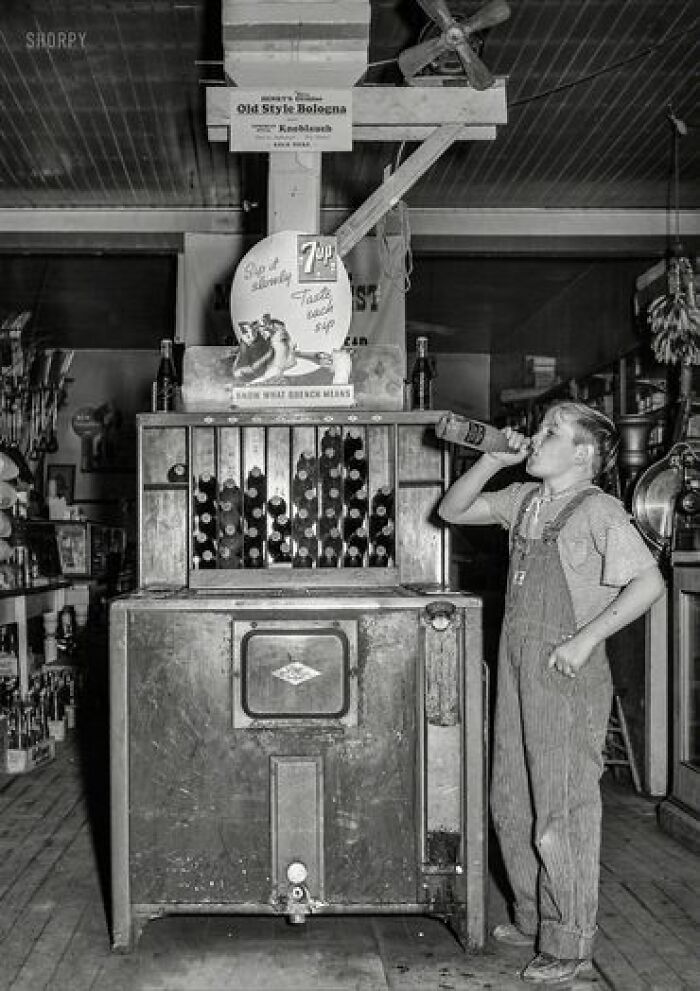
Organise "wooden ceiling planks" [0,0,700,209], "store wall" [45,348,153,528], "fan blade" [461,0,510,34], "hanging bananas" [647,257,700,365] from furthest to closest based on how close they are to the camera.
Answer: "store wall" [45,348,153,528]
"hanging bananas" [647,257,700,365]
"wooden ceiling planks" [0,0,700,209]
"fan blade" [461,0,510,34]

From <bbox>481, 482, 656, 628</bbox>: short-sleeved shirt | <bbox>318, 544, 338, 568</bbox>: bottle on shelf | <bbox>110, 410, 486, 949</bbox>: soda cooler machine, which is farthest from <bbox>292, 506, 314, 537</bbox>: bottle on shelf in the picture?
<bbox>481, 482, 656, 628</bbox>: short-sleeved shirt

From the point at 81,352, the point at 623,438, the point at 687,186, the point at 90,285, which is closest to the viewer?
the point at 623,438

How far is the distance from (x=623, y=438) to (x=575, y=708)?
3.27 meters

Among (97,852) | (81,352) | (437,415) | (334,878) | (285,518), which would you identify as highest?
(81,352)

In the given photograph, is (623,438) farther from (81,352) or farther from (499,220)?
(81,352)

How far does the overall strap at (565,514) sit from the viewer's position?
9.96ft

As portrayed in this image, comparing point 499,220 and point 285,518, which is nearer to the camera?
point 285,518

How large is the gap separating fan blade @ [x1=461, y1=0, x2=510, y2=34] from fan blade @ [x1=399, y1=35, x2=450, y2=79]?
12 centimetres

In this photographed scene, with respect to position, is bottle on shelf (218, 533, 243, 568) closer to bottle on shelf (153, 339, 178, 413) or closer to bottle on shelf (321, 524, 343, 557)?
bottle on shelf (321, 524, 343, 557)

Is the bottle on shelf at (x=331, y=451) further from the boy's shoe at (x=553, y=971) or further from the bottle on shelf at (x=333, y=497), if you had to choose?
the boy's shoe at (x=553, y=971)

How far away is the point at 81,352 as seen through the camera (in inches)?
A: 487

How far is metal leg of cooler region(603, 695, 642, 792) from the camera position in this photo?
17.7 feet

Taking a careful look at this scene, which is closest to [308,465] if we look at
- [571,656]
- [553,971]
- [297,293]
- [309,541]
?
[309,541]

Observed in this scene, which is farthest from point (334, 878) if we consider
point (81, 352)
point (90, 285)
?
point (81, 352)
